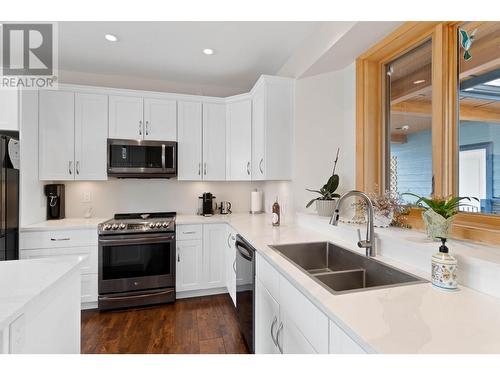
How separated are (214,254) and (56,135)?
2158 millimetres

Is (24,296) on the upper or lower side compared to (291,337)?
upper

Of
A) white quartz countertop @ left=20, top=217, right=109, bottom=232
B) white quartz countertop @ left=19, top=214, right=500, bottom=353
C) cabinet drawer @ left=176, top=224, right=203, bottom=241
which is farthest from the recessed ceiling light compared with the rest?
white quartz countertop @ left=19, top=214, right=500, bottom=353

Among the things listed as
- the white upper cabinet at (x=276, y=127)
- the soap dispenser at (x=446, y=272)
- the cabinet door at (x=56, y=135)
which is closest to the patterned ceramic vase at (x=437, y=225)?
the soap dispenser at (x=446, y=272)

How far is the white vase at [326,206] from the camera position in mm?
2271

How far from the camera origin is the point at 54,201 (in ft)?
9.38

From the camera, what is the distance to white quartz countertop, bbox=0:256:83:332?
0.76 m

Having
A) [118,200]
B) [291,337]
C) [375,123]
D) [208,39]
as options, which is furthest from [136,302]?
[375,123]

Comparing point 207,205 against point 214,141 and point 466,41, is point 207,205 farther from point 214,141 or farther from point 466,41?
point 466,41

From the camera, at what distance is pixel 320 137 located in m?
2.57

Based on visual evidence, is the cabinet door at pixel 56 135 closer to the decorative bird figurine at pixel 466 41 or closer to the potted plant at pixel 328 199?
the potted plant at pixel 328 199

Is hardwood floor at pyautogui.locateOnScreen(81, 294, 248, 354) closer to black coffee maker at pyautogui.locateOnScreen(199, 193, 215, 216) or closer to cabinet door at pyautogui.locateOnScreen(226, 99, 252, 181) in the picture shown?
black coffee maker at pyautogui.locateOnScreen(199, 193, 215, 216)

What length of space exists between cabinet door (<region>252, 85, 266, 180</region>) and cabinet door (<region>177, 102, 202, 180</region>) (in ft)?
2.33

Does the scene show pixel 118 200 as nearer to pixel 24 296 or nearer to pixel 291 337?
pixel 24 296
